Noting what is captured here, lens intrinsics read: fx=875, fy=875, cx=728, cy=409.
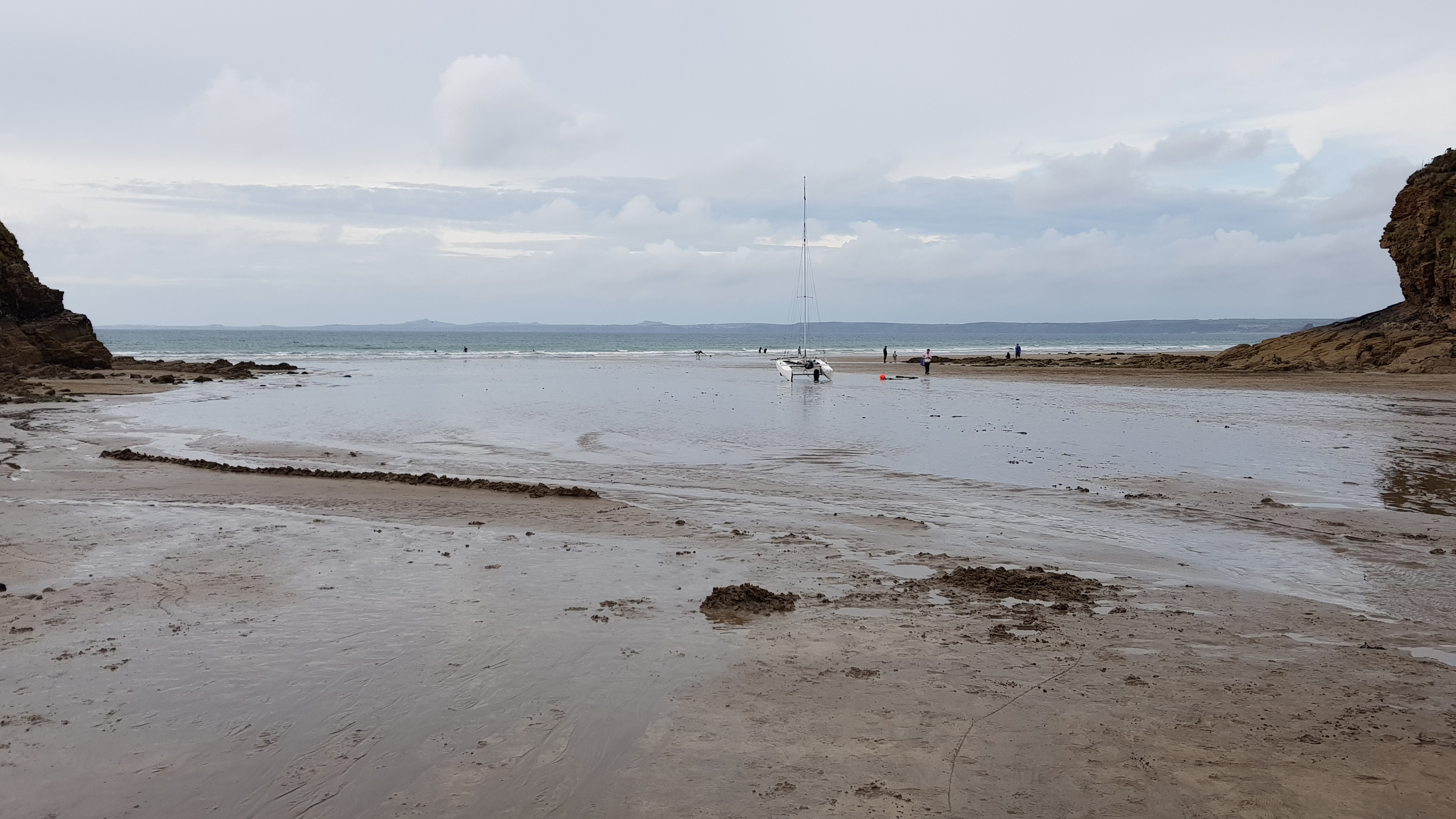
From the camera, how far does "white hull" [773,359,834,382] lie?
48.7m

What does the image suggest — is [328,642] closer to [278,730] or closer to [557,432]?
[278,730]

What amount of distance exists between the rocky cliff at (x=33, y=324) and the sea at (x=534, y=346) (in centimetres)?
3394

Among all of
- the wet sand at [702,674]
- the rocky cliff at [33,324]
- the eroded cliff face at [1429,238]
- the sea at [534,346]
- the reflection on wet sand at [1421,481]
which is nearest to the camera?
the wet sand at [702,674]

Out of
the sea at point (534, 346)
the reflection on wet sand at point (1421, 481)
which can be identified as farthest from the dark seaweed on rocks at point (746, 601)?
the sea at point (534, 346)

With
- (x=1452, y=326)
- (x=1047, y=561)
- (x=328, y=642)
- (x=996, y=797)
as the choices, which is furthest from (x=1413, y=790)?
(x=1452, y=326)

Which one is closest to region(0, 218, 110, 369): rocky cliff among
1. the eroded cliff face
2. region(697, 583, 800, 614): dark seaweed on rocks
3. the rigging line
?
region(697, 583, 800, 614): dark seaweed on rocks

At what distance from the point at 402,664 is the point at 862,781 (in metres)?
3.53

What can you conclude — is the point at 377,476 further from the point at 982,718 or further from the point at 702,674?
the point at 982,718

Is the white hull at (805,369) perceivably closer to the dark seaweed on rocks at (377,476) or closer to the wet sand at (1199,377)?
the wet sand at (1199,377)

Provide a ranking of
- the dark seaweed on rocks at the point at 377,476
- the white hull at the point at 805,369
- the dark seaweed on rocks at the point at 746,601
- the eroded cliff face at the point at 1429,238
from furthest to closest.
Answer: the white hull at the point at 805,369, the eroded cliff face at the point at 1429,238, the dark seaweed on rocks at the point at 377,476, the dark seaweed on rocks at the point at 746,601

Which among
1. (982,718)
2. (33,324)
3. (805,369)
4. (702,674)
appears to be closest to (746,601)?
(702,674)

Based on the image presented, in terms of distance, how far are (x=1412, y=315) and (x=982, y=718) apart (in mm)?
54969

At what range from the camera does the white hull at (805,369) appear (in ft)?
160

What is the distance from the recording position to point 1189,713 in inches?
219
